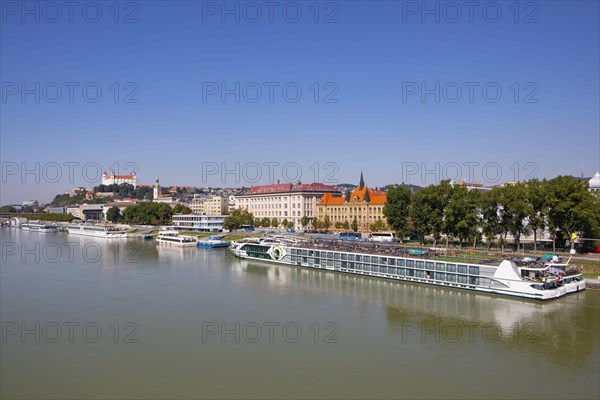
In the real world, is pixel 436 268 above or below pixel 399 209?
below

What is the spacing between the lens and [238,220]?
257 ft

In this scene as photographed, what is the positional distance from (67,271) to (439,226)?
105 ft

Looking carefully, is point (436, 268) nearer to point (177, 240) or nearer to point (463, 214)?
point (463, 214)

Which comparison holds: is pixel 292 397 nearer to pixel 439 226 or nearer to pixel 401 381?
pixel 401 381

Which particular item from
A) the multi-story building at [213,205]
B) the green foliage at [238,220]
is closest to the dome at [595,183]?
the green foliage at [238,220]

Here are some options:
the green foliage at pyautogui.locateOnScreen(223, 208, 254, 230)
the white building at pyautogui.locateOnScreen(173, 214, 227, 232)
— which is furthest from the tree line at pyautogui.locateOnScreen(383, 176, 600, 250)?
the white building at pyautogui.locateOnScreen(173, 214, 227, 232)

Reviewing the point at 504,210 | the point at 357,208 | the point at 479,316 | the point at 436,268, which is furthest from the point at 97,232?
the point at 479,316

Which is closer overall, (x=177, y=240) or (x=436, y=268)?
(x=436, y=268)

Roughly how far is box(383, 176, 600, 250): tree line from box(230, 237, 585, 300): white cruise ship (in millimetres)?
7056

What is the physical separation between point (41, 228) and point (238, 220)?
2158 inches

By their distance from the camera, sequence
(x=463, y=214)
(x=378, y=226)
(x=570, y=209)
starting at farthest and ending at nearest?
(x=378, y=226) → (x=463, y=214) → (x=570, y=209)

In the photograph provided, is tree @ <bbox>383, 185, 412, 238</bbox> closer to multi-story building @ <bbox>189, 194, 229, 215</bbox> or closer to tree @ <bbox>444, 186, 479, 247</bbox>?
tree @ <bbox>444, 186, 479, 247</bbox>

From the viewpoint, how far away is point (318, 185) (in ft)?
288

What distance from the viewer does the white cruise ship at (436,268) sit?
88.9ft
